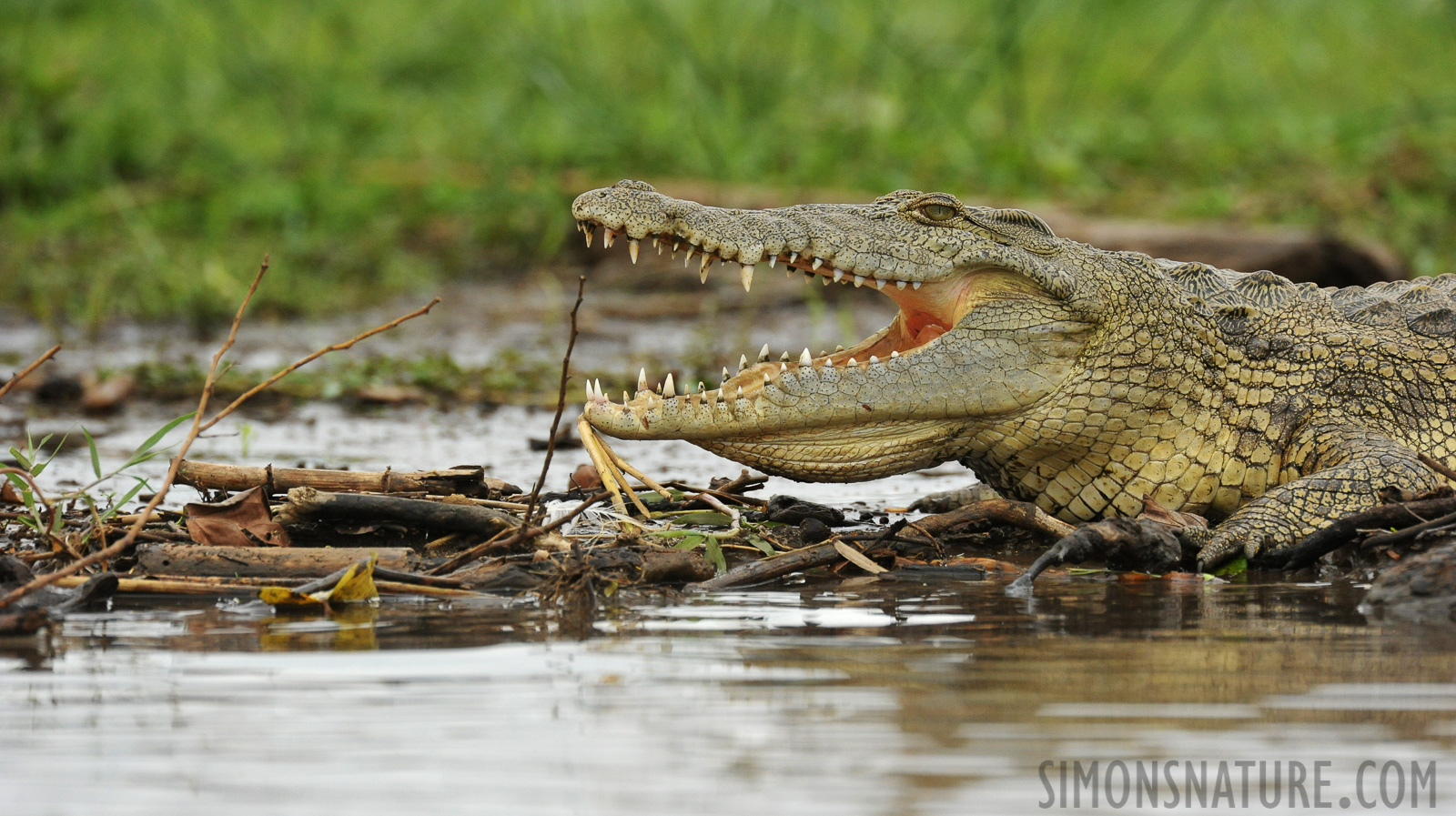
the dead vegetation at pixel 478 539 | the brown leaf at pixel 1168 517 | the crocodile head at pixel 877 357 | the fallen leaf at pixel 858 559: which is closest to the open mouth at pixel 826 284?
the crocodile head at pixel 877 357

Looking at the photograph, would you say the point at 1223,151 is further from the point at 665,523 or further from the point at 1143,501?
the point at 665,523

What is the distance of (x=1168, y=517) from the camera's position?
379 cm

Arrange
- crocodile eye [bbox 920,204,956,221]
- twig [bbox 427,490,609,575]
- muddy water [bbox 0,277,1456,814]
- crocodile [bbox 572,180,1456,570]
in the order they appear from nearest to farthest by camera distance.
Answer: muddy water [bbox 0,277,1456,814] < twig [bbox 427,490,609,575] < crocodile [bbox 572,180,1456,570] < crocodile eye [bbox 920,204,956,221]

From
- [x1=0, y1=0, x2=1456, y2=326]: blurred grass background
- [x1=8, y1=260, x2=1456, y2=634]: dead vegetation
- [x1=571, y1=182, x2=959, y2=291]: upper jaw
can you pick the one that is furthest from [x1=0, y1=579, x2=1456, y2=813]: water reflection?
[x1=0, y1=0, x2=1456, y2=326]: blurred grass background

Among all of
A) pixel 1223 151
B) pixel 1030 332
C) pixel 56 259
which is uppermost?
pixel 1223 151

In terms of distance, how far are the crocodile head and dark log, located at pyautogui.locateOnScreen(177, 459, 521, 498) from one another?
36 cm

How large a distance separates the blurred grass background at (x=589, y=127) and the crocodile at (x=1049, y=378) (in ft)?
16.8

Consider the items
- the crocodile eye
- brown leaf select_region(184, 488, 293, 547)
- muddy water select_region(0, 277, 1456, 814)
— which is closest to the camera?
muddy water select_region(0, 277, 1456, 814)

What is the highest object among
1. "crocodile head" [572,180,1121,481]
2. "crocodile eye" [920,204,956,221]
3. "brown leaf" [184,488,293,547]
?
"crocodile eye" [920,204,956,221]

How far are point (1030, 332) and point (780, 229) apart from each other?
702 mm

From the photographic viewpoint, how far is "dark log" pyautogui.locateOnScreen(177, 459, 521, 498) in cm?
373

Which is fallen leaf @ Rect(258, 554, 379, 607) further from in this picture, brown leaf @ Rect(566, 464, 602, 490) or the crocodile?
brown leaf @ Rect(566, 464, 602, 490)

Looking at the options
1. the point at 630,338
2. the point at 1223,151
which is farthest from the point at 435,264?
the point at 1223,151

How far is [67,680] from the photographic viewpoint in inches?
96.2
